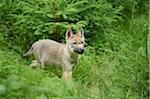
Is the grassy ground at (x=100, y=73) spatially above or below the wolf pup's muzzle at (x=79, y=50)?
below

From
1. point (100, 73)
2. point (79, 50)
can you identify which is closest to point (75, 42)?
point (79, 50)

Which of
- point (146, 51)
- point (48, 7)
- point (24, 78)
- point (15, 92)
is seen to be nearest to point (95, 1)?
point (48, 7)

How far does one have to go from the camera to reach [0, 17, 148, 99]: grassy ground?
19.4 ft

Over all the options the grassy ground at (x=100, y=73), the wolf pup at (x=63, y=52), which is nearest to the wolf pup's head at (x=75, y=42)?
the wolf pup at (x=63, y=52)

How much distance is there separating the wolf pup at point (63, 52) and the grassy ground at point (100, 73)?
15cm

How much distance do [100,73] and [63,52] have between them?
0.72m

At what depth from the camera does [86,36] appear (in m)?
8.84

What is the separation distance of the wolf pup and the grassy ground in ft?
0.51

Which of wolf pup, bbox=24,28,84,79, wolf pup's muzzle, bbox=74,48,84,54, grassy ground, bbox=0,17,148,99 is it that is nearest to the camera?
grassy ground, bbox=0,17,148,99

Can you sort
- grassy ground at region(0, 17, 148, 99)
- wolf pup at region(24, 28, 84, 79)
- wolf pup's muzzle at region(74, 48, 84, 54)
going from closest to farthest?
grassy ground at region(0, 17, 148, 99) < wolf pup's muzzle at region(74, 48, 84, 54) < wolf pup at region(24, 28, 84, 79)

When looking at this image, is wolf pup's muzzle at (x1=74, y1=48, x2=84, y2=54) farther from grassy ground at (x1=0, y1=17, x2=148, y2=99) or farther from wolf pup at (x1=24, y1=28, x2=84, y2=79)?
grassy ground at (x1=0, y1=17, x2=148, y2=99)

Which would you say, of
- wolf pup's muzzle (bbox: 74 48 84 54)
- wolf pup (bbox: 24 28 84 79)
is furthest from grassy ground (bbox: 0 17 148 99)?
wolf pup's muzzle (bbox: 74 48 84 54)

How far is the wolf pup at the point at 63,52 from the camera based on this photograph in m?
7.29

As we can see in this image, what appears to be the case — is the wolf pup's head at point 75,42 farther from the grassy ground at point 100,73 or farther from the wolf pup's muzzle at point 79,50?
the grassy ground at point 100,73
